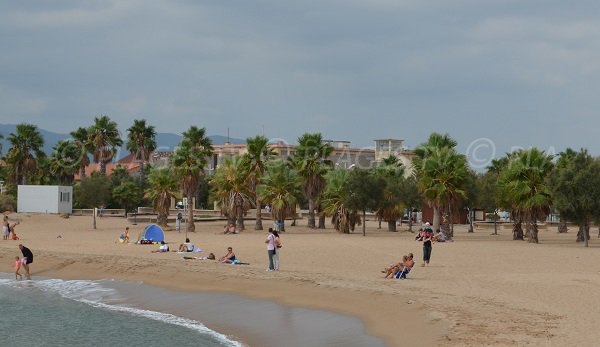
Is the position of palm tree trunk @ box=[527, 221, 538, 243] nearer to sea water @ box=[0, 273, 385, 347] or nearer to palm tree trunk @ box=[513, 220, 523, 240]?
palm tree trunk @ box=[513, 220, 523, 240]

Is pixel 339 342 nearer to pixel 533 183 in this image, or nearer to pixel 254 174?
pixel 533 183

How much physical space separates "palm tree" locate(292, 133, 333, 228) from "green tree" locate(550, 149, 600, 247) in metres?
24.2

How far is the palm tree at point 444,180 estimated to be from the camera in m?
50.4

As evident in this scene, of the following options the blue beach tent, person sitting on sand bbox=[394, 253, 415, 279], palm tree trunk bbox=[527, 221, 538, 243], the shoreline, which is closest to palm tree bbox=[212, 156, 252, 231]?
the blue beach tent

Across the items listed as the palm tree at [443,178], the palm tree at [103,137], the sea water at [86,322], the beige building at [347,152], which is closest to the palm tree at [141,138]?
the palm tree at [103,137]

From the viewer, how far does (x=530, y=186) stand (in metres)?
48.2

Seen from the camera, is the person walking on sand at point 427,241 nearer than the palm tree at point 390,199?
Yes

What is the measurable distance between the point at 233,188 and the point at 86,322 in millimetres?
36389

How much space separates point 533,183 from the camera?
158ft

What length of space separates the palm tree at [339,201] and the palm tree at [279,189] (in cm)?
263

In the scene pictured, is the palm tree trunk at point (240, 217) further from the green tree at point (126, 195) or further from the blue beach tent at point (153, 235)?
the green tree at point (126, 195)

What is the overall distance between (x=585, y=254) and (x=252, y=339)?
25036 mm

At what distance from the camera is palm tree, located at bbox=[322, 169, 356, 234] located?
189 feet

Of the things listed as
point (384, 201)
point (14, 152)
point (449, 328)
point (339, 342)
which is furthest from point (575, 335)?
point (14, 152)
